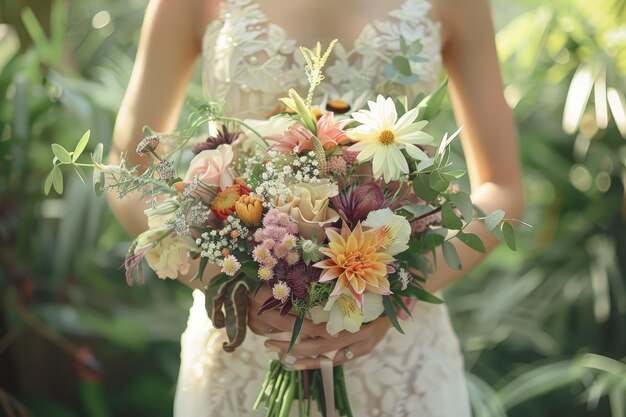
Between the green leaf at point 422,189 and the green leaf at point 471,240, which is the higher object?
the green leaf at point 422,189

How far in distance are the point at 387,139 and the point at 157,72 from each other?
0.54 m

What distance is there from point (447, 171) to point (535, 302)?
2137 mm

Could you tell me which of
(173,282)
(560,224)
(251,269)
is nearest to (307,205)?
(251,269)

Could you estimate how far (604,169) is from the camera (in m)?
3.11

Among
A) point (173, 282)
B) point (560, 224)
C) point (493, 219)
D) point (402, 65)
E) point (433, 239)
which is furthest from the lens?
point (560, 224)

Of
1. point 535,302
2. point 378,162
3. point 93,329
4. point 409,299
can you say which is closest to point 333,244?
point 378,162

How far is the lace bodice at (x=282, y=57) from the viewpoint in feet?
4.69

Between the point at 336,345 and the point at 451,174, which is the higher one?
the point at 451,174

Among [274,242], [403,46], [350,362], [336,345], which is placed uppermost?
[403,46]

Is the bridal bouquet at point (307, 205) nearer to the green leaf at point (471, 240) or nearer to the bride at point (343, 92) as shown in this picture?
the green leaf at point (471, 240)

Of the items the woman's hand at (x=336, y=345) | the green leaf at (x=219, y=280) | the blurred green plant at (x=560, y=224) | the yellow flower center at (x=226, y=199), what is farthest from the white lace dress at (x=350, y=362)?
the blurred green plant at (x=560, y=224)

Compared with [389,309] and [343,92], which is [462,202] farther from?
[343,92]

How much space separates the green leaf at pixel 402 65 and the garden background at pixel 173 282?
59.3 inches

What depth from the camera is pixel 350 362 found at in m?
1.39
